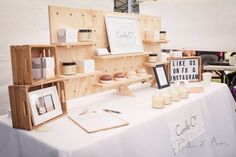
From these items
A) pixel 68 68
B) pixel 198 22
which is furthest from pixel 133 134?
pixel 198 22

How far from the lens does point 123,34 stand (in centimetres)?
191

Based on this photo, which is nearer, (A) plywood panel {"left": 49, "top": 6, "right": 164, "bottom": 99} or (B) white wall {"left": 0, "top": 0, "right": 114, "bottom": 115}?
(A) plywood panel {"left": 49, "top": 6, "right": 164, "bottom": 99}

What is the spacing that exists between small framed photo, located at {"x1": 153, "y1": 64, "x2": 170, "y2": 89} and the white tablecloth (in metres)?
0.09

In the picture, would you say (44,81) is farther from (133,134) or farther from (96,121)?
(133,134)

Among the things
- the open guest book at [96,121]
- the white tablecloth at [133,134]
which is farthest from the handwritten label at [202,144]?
the open guest book at [96,121]

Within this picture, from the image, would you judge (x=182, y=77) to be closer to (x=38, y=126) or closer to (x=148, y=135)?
(x=148, y=135)

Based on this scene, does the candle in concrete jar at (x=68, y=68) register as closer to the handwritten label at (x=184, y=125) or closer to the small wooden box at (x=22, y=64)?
the small wooden box at (x=22, y=64)

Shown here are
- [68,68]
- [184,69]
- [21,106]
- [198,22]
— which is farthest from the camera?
[198,22]

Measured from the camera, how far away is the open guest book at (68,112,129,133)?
3.98 ft

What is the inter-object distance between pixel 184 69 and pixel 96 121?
4.04 ft

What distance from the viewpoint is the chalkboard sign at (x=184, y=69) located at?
223 centimetres

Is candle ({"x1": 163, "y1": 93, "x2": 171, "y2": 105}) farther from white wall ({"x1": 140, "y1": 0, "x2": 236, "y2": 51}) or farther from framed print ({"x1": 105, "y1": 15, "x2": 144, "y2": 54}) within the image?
white wall ({"x1": 140, "y1": 0, "x2": 236, "y2": 51})

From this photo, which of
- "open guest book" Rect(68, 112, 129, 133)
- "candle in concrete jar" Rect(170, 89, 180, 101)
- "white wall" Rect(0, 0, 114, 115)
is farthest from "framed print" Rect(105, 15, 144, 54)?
"white wall" Rect(0, 0, 114, 115)

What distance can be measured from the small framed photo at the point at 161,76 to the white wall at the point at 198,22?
1220 millimetres
